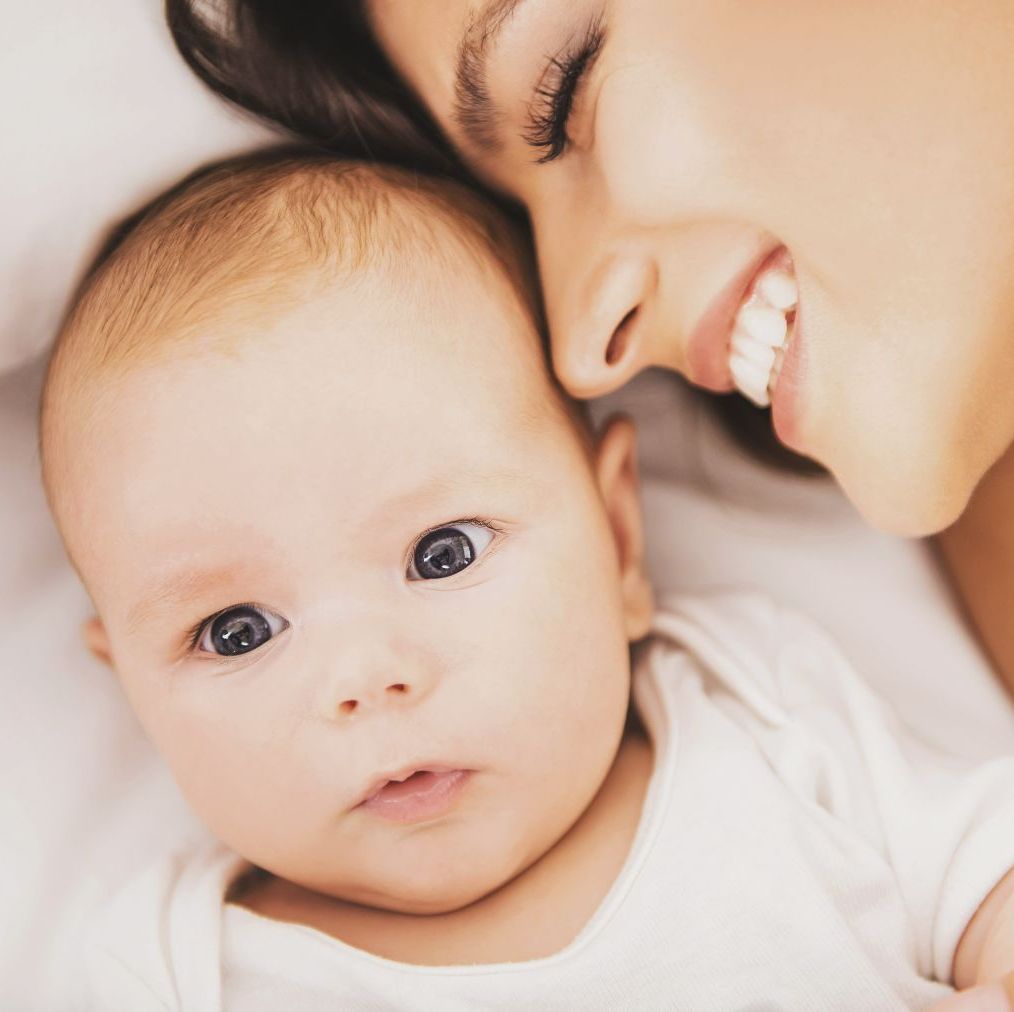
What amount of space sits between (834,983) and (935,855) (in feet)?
0.66

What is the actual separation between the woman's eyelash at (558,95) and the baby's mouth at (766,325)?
274 mm

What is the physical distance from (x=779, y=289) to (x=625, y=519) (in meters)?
0.36

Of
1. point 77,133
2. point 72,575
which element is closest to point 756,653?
point 72,575

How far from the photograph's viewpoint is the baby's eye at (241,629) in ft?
4.22

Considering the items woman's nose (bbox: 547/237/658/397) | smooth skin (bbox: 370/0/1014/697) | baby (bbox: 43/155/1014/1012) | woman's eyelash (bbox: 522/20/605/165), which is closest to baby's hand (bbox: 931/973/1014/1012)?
baby (bbox: 43/155/1014/1012)

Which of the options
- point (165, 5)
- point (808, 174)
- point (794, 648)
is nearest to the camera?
point (808, 174)

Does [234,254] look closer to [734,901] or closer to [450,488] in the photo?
[450,488]

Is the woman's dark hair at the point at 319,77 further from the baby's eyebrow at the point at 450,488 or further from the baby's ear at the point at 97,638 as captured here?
the baby's ear at the point at 97,638

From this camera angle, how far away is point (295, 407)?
1.24 metres

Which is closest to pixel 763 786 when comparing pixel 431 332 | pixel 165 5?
→ pixel 431 332

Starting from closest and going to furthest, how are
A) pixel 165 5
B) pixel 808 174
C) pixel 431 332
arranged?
pixel 808 174 → pixel 431 332 → pixel 165 5

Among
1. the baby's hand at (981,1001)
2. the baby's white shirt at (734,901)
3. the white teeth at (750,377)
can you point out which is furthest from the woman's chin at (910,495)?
the baby's hand at (981,1001)

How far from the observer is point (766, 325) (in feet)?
4.34

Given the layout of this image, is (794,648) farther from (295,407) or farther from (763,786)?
(295,407)
